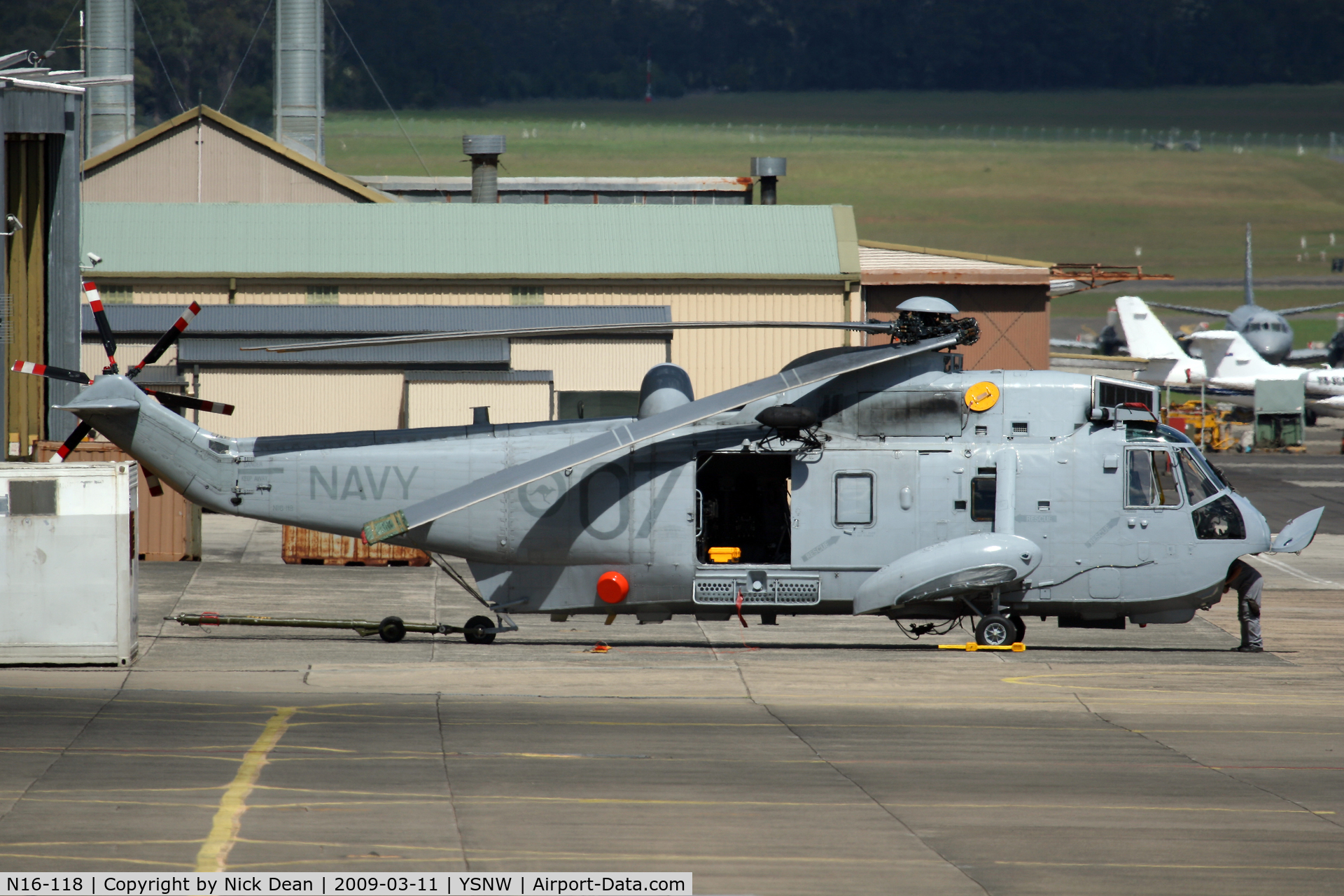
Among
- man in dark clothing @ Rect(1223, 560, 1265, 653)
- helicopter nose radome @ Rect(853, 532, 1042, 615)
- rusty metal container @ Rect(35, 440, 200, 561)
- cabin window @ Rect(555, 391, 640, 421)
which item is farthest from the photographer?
cabin window @ Rect(555, 391, 640, 421)

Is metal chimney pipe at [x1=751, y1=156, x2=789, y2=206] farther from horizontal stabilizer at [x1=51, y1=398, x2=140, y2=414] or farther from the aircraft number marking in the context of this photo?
horizontal stabilizer at [x1=51, y1=398, x2=140, y2=414]

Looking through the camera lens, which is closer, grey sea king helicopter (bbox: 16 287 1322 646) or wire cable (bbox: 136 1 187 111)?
grey sea king helicopter (bbox: 16 287 1322 646)

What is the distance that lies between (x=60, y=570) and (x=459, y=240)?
68.2 feet

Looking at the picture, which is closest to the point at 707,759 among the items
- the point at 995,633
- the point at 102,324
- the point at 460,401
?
the point at 995,633

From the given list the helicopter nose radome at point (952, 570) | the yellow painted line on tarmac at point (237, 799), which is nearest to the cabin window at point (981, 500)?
the helicopter nose radome at point (952, 570)

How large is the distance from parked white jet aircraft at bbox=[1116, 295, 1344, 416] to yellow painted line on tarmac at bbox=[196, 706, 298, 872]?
47.8 m

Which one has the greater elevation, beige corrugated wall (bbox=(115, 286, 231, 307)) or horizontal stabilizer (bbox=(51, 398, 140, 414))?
beige corrugated wall (bbox=(115, 286, 231, 307))

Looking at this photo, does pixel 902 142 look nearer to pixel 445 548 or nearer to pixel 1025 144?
pixel 1025 144

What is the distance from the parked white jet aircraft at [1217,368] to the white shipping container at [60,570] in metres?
46.9

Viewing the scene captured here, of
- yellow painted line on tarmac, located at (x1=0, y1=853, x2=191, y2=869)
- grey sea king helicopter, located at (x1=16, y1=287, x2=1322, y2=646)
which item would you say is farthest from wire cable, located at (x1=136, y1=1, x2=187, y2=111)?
yellow painted line on tarmac, located at (x1=0, y1=853, x2=191, y2=869)

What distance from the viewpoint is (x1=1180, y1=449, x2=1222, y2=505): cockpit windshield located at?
17.8 meters

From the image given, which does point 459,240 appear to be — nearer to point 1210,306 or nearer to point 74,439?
point 74,439

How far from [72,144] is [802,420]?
1806 centimetres

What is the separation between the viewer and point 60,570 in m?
16.4
